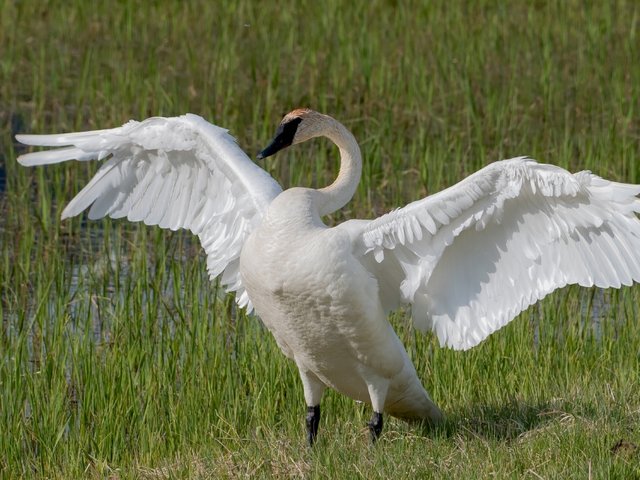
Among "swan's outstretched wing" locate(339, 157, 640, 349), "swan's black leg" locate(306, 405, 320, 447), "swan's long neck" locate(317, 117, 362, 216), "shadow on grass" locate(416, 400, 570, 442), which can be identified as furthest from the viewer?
"swan's black leg" locate(306, 405, 320, 447)

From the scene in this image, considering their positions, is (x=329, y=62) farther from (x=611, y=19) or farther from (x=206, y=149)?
(x=206, y=149)

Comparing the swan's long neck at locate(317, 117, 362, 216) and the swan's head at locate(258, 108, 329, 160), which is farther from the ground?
the swan's head at locate(258, 108, 329, 160)

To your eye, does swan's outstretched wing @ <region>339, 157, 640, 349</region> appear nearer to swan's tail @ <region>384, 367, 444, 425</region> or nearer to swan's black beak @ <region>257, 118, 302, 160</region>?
→ swan's tail @ <region>384, 367, 444, 425</region>

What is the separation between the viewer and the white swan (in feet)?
17.7

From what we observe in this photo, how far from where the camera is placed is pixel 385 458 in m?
5.30

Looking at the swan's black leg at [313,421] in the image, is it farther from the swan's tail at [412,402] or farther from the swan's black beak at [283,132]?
the swan's black beak at [283,132]

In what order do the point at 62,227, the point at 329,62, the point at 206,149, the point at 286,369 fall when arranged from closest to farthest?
the point at 206,149 → the point at 286,369 → the point at 62,227 → the point at 329,62

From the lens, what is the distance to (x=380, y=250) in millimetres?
5586

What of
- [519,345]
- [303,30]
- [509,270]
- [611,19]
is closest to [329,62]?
[303,30]

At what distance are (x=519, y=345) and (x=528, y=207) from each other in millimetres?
1667

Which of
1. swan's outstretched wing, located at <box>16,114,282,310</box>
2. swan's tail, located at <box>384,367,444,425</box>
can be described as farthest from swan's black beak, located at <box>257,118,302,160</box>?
swan's tail, located at <box>384,367,444,425</box>

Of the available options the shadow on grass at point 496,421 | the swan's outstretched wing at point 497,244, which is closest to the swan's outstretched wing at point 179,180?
the swan's outstretched wing at point 497,244

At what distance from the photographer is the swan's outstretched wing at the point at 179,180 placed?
6238 millimetres

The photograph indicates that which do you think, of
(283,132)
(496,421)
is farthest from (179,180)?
(496,421)
